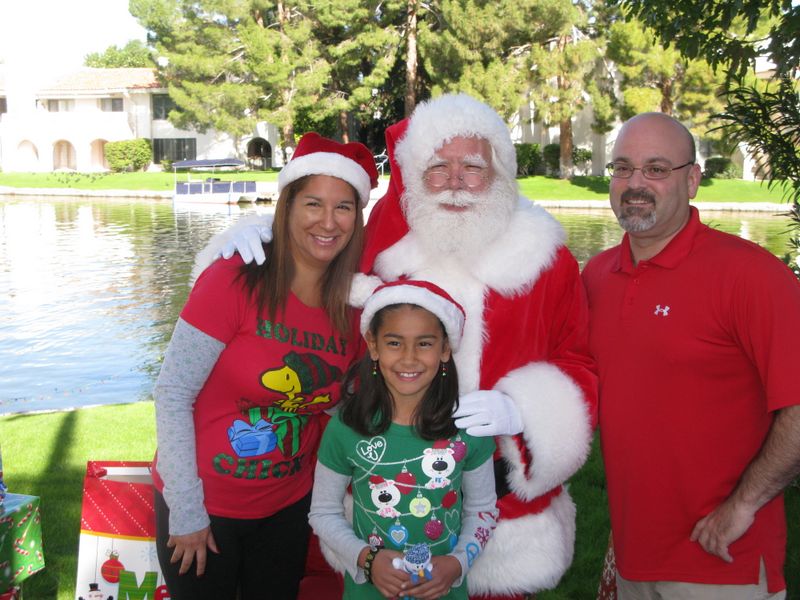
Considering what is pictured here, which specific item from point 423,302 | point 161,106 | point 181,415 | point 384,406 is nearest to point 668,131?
point 423,302

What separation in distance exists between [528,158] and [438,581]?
33.6 m

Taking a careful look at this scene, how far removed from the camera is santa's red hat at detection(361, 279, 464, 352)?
2.40 metres

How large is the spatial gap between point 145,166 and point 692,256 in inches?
1698

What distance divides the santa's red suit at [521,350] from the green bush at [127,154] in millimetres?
41582

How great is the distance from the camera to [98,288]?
1324 centimetres

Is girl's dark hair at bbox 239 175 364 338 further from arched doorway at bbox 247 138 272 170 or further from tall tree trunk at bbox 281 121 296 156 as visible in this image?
arched doorway at bbox 247 138 272 170

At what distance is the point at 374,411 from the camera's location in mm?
2426

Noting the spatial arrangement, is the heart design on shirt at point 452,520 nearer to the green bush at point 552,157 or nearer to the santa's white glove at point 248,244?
the santa's white glove at point 248,244

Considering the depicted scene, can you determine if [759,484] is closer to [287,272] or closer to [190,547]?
[287,272]

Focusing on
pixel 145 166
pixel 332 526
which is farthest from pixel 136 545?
pixel 145 166

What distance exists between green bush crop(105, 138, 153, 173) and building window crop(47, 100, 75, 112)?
694 cm

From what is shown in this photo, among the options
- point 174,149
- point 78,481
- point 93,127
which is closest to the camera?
point 78,481

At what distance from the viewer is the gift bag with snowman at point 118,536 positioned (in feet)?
9.74

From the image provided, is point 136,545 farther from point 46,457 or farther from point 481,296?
point 46,457
